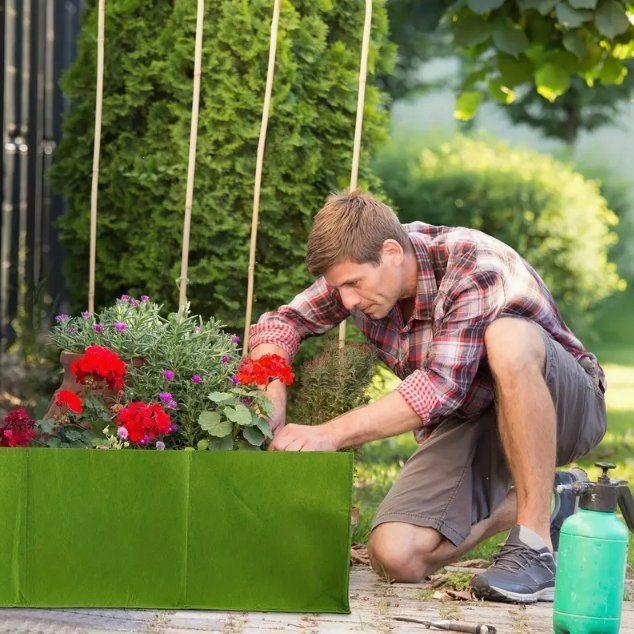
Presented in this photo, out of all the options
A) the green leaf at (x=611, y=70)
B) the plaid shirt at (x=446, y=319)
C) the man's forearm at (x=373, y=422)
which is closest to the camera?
the man's forearm at (x=373, y=422)

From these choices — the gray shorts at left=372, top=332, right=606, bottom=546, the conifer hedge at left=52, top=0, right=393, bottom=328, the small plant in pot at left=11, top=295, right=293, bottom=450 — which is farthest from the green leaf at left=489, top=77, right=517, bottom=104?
the small plant in pot at left=11, top=295, right=293, bottom=450

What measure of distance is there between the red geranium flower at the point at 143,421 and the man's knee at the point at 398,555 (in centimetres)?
73

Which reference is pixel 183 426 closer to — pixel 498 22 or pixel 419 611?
pixel 419 611

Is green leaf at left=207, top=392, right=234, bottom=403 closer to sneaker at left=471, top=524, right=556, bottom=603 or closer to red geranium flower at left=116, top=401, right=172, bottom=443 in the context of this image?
red geranium flower at left=116, top=401, right=172, bottom=443

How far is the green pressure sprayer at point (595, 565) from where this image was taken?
2334 millimetres

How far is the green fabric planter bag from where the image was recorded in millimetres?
2449

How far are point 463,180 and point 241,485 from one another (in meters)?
6.75

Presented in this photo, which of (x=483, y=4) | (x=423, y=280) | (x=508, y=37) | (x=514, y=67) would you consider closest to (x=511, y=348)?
(x=423, y=280)

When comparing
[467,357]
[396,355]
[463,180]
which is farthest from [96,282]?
[463,180]

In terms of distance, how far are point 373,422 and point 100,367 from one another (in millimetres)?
628

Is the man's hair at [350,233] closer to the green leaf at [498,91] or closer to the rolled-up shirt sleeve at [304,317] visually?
the rolled-up shirt sleeve at [304,317]

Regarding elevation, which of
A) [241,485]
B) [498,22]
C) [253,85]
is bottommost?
[241,485]

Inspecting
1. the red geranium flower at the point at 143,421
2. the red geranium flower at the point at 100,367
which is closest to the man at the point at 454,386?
the red geranium flower at the point at 143,421

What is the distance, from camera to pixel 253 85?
167 inches
